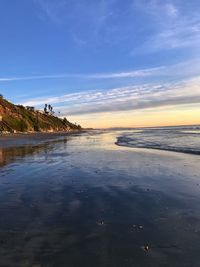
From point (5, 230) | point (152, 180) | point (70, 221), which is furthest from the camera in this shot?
point (152, 180)

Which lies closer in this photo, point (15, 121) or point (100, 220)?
point (100, 220)

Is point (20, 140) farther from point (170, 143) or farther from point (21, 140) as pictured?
point (170, 143)

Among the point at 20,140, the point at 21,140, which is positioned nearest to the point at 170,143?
the point at 21,140

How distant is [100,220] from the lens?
793 centimetres

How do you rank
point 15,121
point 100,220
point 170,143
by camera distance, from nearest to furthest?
point 100,220 → point 170,143 → point 15,121

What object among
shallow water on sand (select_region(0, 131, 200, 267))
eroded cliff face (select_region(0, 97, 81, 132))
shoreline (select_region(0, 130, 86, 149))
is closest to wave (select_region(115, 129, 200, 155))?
shoreline (select_region(0, 130, 86, 149))

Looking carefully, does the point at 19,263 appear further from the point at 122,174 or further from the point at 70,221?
the point at 122,174

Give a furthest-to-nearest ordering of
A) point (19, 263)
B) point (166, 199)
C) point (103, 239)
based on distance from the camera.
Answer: point (166, 199), point (103, 239), point (19, 263)

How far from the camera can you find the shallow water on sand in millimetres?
5863

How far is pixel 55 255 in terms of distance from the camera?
5898mm

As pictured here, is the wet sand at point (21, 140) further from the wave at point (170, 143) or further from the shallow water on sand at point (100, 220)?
the shallow water on sand at point (100, 220)

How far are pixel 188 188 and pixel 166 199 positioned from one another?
1.80 m

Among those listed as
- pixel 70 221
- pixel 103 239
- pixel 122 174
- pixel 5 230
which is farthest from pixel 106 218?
pixel 122 174

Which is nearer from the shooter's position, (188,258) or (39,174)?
(188,258)
